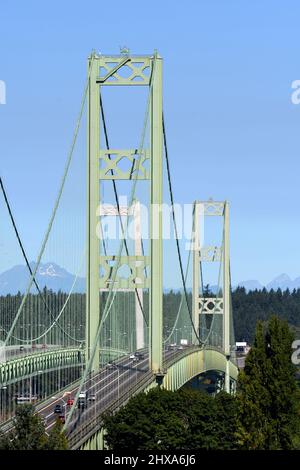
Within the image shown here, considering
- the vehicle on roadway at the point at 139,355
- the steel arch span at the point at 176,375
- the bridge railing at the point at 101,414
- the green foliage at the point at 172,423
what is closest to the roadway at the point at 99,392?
the bridge railing at the point at 101,414

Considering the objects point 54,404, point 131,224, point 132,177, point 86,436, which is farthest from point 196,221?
point 86,436

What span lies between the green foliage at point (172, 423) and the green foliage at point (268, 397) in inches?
93.0

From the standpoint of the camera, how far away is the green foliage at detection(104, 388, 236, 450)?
149 ft

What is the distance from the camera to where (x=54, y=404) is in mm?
47406

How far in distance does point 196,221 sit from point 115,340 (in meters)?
40.3

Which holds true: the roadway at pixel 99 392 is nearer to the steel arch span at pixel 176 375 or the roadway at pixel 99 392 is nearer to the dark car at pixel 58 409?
the dark car at pixel 58 409

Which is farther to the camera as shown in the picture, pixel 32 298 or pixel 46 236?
pixel 32 298

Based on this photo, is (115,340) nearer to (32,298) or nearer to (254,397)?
(32,298)

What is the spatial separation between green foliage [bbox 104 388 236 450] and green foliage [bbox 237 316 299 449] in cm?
236

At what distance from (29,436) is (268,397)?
13.7 m

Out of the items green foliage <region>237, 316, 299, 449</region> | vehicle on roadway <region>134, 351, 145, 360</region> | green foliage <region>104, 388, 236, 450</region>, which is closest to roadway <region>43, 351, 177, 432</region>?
vehicle on roadway <region>134, 351, 145, 360</region>

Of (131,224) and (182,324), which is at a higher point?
(131,224)

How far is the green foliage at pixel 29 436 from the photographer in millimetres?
33531
